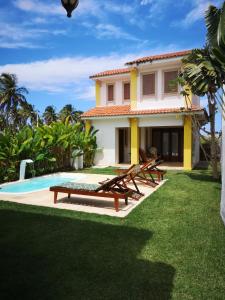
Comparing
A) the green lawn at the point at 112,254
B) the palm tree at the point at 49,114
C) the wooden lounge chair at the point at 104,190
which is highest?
the palm tree at the point at 49,114

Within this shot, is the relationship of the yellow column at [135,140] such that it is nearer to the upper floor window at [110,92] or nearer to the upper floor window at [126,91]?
the upper floor window at [126,91]

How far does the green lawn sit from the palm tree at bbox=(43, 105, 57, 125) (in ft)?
190

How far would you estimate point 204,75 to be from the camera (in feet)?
26.6

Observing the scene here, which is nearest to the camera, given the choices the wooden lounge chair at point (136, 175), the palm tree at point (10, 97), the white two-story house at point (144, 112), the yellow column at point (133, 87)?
the wooden lounge chair at point (136, 175)

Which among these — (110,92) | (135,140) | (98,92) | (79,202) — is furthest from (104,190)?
(98,92)

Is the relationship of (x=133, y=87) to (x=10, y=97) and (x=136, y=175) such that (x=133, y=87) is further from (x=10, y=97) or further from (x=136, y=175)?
(x=10, y=97)

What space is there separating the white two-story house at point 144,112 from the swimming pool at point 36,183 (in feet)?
19.4

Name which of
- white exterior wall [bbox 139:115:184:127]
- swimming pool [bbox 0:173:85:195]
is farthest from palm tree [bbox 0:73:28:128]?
swimming pool [bbox 0:173:85:195]

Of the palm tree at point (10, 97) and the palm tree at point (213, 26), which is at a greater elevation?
the palm tree at point (10, 97)

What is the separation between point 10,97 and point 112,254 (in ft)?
140

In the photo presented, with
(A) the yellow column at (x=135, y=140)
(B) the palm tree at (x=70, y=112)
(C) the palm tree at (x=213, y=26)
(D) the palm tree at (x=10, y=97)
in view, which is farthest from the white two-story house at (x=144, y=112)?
(B) the palm tree at (x=70, y=112)

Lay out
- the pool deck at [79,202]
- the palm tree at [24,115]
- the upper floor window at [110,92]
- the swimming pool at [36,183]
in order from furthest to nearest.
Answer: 1. the palm tree at [24,115]
2. the upper floor window at [110,92]
3. the swimming pool at [36,183]
4. the pool deck at [79,202]

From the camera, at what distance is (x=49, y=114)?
6450cm

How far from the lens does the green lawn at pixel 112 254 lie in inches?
146
